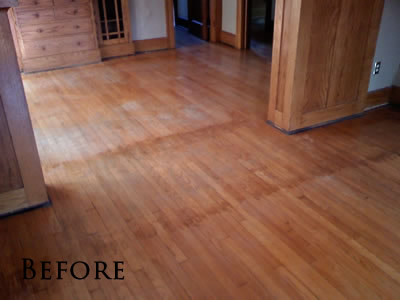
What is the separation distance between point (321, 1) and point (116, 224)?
2.09 metres

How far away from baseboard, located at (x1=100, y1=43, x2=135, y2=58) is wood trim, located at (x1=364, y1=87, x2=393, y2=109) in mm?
3186

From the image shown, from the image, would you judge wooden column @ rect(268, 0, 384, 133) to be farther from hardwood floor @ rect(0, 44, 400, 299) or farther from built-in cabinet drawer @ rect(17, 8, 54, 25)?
built-in cabinet drawer @ rect(17, 8, 54, 25)

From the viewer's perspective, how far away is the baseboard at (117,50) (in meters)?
5.25

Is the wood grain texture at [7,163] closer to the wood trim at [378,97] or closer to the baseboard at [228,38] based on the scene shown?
the wood trim at [378,97]

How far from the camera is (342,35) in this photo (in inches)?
121

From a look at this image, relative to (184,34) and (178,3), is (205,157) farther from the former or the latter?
(178,3)

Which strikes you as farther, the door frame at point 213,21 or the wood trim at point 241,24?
the door frame at point 213,21

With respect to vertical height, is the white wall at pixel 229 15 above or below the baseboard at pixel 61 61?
above

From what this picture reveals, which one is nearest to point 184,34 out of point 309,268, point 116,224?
point 116,224

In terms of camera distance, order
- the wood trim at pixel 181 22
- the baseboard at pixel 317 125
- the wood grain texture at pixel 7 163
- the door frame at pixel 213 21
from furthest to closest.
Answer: the wood trim at pixel 181 22 < the door frame at pixel 213 21 < the baseboard at pixel 317 125 < the wood grain texture at pixel 7 163

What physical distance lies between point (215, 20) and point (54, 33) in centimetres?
240

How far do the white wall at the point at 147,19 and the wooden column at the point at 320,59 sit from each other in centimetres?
286

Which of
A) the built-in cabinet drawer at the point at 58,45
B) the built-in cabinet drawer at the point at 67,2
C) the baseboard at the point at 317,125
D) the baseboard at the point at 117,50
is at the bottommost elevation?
the baseboard at the point at 317,125

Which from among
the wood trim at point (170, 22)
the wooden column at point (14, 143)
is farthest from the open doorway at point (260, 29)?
the wooden column at point (14, 143)
